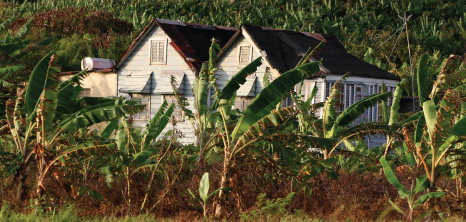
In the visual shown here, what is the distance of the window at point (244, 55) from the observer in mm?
29575

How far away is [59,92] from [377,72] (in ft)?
57.6

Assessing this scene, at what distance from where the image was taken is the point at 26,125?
14805 mm

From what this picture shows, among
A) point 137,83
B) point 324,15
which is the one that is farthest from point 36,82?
point 324,15

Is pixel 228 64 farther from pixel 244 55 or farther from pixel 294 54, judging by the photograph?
pixel 294 54

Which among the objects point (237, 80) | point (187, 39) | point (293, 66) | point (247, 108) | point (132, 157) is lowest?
point (132, 157)

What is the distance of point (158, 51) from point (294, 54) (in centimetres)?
571

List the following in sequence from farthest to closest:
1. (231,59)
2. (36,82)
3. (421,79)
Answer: (231,59), (421,79), (36,82)

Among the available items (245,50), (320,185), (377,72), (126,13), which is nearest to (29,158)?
(320,185)

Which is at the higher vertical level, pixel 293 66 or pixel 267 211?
pixel 293 66

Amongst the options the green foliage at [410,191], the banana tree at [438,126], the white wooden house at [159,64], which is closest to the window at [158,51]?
the white wooden house at [159,64]

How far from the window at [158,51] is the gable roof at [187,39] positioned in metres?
0.46

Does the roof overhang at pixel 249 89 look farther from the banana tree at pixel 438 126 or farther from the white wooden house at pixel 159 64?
the banana tree at pixel 438 126

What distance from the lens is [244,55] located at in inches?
1170

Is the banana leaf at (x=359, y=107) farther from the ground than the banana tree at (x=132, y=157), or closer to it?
farther from the ground
